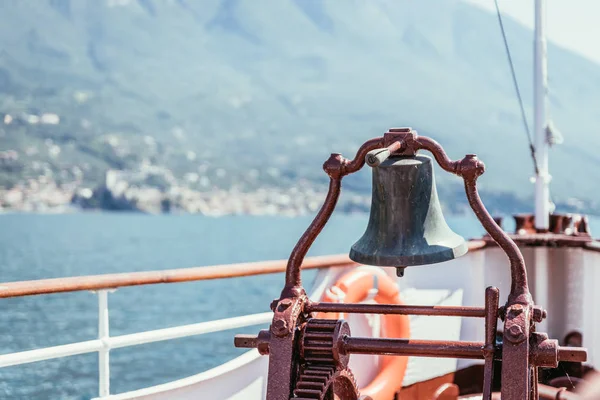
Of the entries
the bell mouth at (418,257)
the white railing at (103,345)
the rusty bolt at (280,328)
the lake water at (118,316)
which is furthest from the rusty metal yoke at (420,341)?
the lake water at (118,316)

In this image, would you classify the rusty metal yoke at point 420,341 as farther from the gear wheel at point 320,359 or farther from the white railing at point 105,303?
the white railing at point 105,303

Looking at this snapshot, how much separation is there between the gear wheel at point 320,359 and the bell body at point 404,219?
0.21m

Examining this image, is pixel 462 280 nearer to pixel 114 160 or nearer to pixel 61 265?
pixel 61 265

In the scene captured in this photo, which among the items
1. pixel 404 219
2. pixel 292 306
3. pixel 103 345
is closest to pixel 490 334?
pixel 404 219

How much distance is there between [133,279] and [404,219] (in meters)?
1.07

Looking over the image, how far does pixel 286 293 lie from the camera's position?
95.2 inches

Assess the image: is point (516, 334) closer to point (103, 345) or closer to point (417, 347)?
point (417, 347)

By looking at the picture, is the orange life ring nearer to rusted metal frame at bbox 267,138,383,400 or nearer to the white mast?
rusted metal frame at bbox 267,138,383,400

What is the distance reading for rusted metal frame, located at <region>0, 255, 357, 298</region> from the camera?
8.66 ft

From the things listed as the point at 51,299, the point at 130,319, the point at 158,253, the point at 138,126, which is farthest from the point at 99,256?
the point at 138,126

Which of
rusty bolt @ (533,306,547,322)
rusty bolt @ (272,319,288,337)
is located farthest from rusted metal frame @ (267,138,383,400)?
rusty bolt @ (533,306,547,322)

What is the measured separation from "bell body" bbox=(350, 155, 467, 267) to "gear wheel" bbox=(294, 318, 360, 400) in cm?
21

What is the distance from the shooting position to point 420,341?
7.50 ft

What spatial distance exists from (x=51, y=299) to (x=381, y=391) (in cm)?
3641
